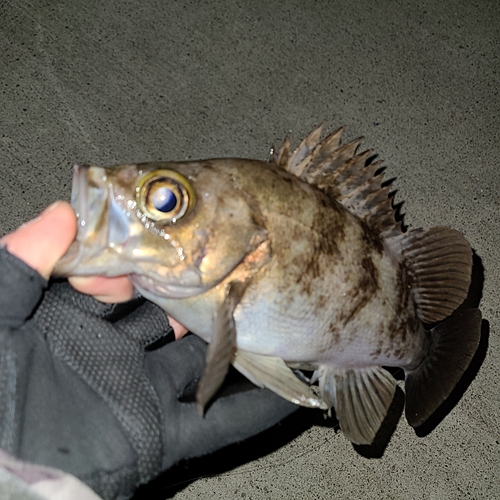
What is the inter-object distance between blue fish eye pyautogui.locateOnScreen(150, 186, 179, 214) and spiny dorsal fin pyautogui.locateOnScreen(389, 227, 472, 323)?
0.73 metres

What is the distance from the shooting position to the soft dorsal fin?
53.4 inches

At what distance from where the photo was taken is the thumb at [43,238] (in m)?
1.08

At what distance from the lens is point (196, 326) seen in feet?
4.14

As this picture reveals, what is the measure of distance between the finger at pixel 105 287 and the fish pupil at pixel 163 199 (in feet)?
0.91

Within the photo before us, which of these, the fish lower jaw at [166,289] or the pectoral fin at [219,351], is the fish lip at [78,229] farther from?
the pectoral fin at [219,351]

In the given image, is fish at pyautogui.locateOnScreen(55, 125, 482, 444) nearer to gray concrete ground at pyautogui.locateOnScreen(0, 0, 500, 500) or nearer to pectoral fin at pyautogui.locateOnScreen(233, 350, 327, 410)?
pectoral fin at pyautogui.locateOnScreen(233, 350, 327, 410)

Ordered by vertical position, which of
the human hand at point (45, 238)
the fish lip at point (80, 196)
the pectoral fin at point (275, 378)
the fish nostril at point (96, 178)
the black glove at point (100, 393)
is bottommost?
the black glove at point (100, 393)

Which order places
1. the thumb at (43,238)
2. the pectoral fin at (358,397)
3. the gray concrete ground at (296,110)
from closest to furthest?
the thumb at (43,238), the pectoral fin at (358,397), the gray concrete ground at (296,110)

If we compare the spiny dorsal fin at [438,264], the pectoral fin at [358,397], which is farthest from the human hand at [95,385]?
the spiny dorsal fin at [438,264]

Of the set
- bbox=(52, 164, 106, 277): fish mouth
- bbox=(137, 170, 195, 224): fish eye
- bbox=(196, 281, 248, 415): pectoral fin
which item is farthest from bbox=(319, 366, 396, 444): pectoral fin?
bbox=(52, 164, 106, 277): fish mouth

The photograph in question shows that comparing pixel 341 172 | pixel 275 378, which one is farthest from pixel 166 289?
pixel 341 172

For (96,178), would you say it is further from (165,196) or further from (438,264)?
(438,264)

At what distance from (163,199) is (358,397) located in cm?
89

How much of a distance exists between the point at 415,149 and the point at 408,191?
22 centimetres
